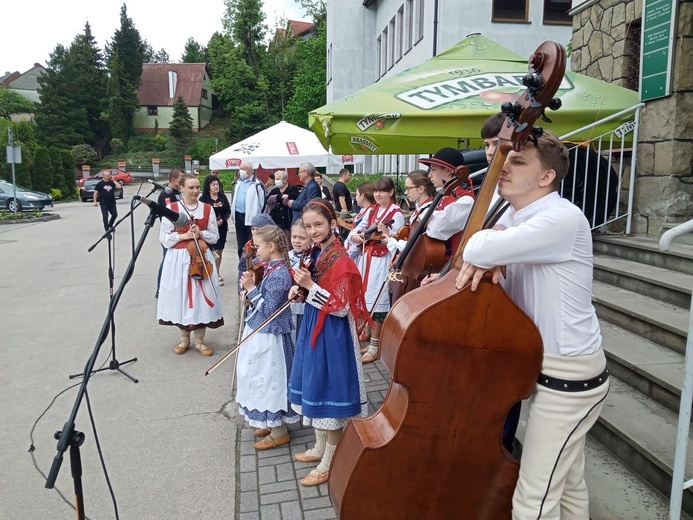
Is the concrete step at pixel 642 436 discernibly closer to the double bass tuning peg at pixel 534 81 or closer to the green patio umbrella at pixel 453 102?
the double bass tuning peg at pixel 534 81

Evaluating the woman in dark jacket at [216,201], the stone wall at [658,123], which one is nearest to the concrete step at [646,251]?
the stone wall at [658,123]

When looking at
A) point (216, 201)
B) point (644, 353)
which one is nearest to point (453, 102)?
point (644, 353)

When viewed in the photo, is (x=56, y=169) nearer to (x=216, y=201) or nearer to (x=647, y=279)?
(x=216, y=201)

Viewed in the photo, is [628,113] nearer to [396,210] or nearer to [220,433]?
[396,210]

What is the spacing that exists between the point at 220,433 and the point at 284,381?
2.48ft

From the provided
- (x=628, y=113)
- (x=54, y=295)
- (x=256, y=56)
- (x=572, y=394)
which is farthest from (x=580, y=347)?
(x=256, y=56)

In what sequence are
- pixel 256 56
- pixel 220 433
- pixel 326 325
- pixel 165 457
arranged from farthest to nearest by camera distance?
pixel 256 56 < pixel 220 433 < pixel 165 457 < pixel 326 325

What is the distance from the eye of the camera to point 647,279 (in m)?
4.11

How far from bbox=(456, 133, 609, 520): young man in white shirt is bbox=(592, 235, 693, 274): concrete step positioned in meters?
2.91

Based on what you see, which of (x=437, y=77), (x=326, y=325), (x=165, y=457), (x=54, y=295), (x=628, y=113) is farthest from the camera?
(x=54, y=295)

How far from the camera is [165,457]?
3531 mm

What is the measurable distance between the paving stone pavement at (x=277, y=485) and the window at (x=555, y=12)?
604 inches

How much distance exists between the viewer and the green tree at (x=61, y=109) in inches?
2025

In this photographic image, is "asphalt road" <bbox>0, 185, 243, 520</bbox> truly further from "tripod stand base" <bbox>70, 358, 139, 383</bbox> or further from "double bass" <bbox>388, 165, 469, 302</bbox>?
"double bass" <bbox>388, 165, 469, 302</bbox>
